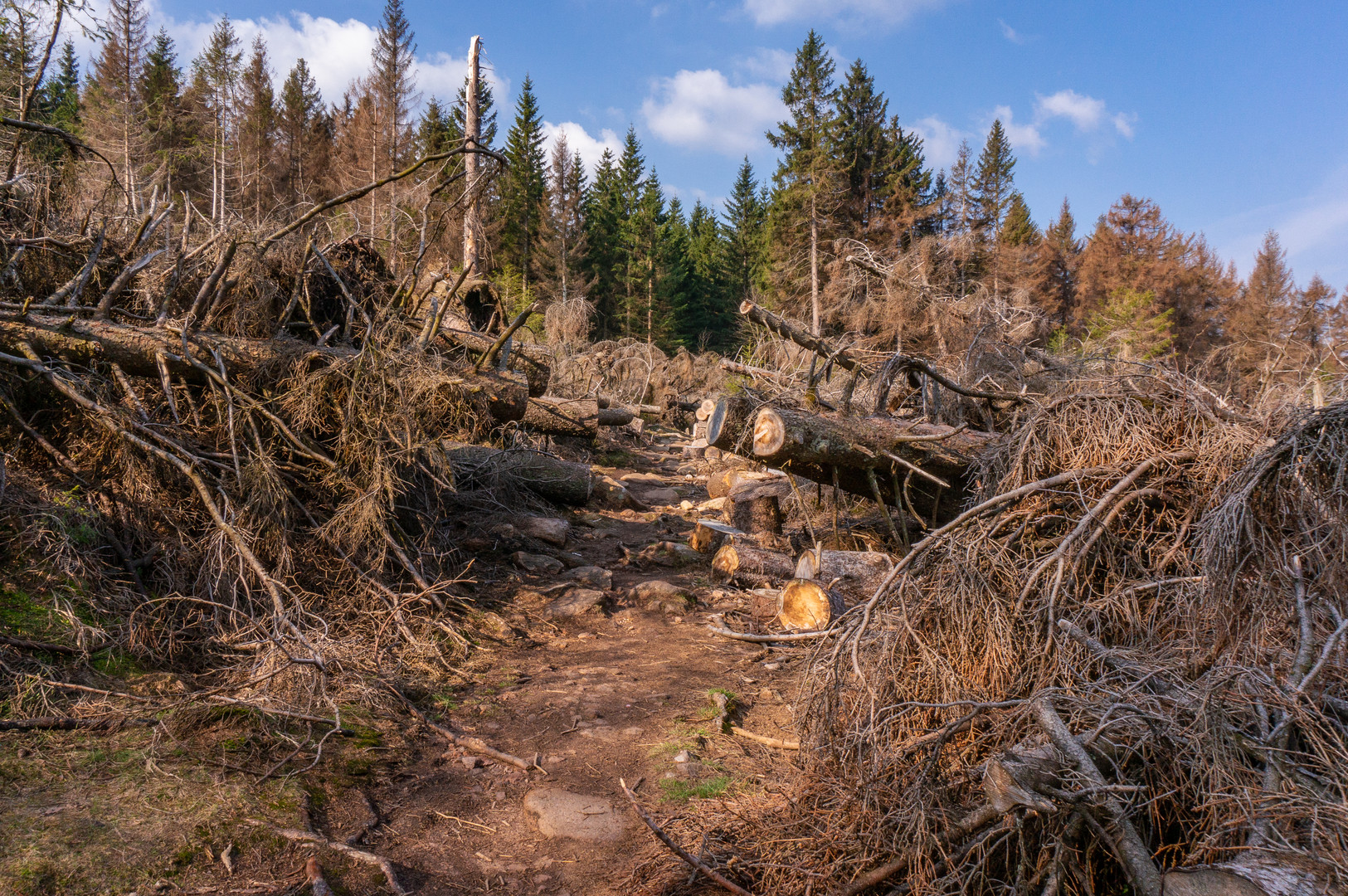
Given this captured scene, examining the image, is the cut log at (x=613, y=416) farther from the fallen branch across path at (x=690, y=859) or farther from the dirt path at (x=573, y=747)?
the fallen branch across path at (x=690, y=859)

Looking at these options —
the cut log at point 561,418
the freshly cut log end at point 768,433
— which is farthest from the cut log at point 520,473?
the freshly cut log end at point 768,433

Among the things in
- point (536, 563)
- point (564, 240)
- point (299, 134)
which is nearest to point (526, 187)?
point (564, 240)

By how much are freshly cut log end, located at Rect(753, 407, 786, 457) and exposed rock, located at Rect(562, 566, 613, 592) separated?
2030 millimetres

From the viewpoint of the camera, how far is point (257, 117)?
3023 centimetres

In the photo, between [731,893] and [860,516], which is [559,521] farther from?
[731,893]

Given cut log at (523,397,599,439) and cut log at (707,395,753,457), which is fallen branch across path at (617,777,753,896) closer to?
cut log at (707,395,753,457)

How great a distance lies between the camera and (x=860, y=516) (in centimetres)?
766

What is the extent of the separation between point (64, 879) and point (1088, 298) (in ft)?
115

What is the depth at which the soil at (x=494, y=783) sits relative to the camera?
8.07 ft

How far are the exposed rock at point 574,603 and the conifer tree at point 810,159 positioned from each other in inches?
860

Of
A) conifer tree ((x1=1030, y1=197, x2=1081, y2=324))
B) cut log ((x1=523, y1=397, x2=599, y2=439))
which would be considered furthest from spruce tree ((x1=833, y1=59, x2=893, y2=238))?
cut log ((x1=523, y1=397, x2=599, y2=439))

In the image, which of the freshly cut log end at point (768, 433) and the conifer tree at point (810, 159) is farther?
the conifer tree at point (810, 159)

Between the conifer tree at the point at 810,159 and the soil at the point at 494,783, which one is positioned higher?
the conifer tree at the point at 810,159

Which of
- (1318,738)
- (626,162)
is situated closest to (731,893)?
(1318,738)
